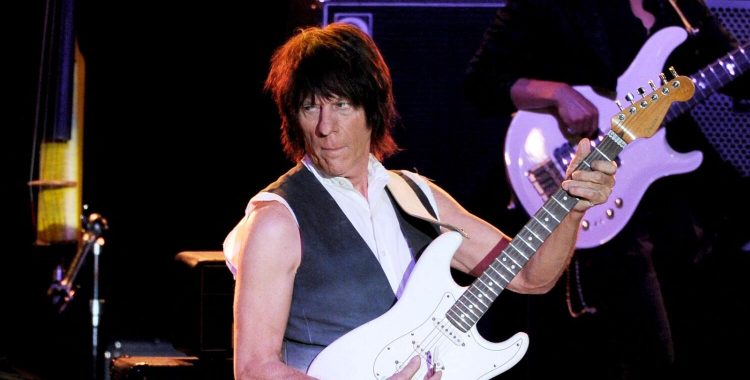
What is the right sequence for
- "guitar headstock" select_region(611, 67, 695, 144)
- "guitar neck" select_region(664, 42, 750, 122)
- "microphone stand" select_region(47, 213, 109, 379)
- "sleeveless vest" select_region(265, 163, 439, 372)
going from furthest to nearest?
"microphone stand" select_region(47, 213, 109, 379) < "guitar neck" select_region(664, 42, 750, 122) < "sleeveless vest" select_region(265, 163, 439, 372) < "guitar headstock" select_region(611, 67, 695, 144)

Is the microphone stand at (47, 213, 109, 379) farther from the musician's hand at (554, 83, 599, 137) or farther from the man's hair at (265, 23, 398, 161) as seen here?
the musician's hand at (554, 83, 599, 137)

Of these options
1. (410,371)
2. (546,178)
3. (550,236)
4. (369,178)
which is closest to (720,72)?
(546,178)

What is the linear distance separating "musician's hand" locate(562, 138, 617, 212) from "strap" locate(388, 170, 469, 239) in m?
0.42

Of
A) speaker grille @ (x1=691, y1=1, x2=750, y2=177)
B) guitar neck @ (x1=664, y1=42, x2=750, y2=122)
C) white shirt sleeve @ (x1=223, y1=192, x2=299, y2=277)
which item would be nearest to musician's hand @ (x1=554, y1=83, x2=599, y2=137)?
guitar neck @ (x1=664, y1=42, x2=750, y2=122)

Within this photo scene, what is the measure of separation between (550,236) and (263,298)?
882 mm

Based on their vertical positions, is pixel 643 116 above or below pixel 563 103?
above

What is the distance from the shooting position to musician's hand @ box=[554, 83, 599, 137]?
14.1 ft

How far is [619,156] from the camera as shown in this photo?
4.39 metres

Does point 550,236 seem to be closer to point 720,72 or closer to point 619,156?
point 619,156

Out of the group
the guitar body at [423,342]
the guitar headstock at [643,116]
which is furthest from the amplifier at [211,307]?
the guitar headstock at [643,116]

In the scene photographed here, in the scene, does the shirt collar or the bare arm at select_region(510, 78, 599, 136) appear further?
the bare arm at select_region(510, 78, 599, 136)

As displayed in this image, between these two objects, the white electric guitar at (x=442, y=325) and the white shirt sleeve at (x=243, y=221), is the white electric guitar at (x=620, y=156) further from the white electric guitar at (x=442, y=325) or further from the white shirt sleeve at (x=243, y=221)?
the white shirt sleeve at (x=243, y=221)

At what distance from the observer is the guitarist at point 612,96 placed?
4.33m

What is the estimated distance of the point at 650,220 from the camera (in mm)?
4535
